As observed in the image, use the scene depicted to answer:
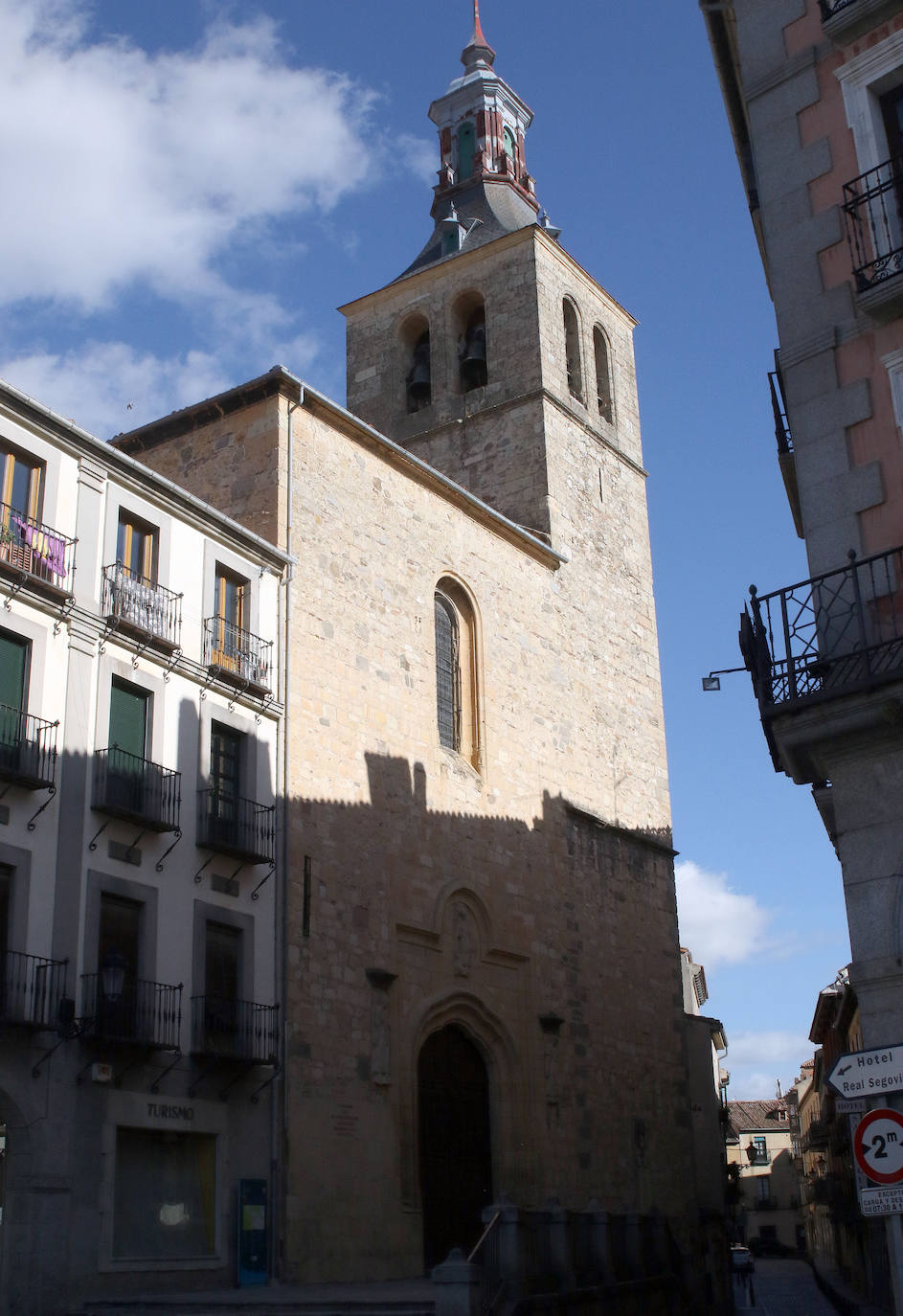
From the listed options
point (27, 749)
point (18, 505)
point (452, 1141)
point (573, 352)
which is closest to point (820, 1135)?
point (573, 352)

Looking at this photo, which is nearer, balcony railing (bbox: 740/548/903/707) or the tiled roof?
balcony railing (bbox: 740/548/903/707)

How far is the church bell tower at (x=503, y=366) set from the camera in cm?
2611

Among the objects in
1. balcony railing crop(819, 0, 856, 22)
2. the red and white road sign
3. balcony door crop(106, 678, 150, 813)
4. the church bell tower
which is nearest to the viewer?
the red and white road sign

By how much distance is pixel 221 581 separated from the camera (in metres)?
17.9

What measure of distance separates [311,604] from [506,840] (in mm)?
4979

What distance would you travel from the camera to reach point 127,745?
15828 mm

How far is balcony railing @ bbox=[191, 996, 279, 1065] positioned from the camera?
51.0ft

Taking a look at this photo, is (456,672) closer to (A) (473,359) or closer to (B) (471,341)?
(A) (473,359)

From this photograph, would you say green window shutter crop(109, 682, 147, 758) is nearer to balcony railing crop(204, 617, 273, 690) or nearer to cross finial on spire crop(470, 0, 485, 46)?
balcony railing crop(204, 617, 273, 690)

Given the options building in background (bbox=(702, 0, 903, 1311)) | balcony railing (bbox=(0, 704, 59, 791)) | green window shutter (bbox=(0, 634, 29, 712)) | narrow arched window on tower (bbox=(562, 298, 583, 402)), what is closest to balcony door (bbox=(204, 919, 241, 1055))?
balcony railing (bbox=(0, 704, 59, 791))

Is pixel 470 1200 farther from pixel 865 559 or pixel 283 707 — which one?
pixel 865 559

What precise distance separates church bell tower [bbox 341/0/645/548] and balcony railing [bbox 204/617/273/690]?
8576mm

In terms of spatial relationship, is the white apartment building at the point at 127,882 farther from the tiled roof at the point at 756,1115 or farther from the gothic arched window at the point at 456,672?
the tiled roof at the point at 756,1115

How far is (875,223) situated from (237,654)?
948 centimetres
